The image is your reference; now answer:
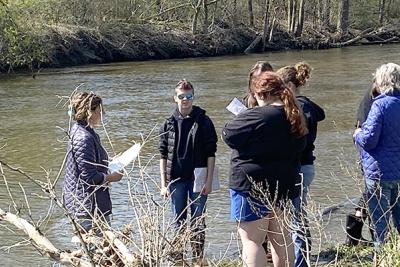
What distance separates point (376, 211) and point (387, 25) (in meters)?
39.3

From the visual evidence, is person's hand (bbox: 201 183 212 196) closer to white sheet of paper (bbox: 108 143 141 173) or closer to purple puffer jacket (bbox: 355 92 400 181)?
white sheet of paper (bbox: 108 143 141 173)

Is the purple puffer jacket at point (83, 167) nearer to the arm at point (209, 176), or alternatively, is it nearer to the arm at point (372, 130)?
the arm at point (209, 176)

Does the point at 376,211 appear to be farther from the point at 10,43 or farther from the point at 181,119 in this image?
the point at 10,43

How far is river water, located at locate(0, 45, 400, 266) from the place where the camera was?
8.14 metres

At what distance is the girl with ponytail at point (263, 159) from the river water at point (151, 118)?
32cm

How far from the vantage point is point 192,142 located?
Answer: 21.4ft

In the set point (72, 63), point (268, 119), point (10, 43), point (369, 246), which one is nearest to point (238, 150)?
point (268, 119)

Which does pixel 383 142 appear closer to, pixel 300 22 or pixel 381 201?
pixel 381 201

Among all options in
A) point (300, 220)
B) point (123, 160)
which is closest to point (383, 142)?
point (300, 220)

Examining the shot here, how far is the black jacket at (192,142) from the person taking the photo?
652cm

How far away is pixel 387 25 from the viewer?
43594mm

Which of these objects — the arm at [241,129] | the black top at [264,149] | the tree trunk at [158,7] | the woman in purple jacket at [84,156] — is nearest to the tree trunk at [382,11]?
the tree trunk at [158,7]

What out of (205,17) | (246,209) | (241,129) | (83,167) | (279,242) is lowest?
(205,17)

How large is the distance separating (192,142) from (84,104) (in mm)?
1208
